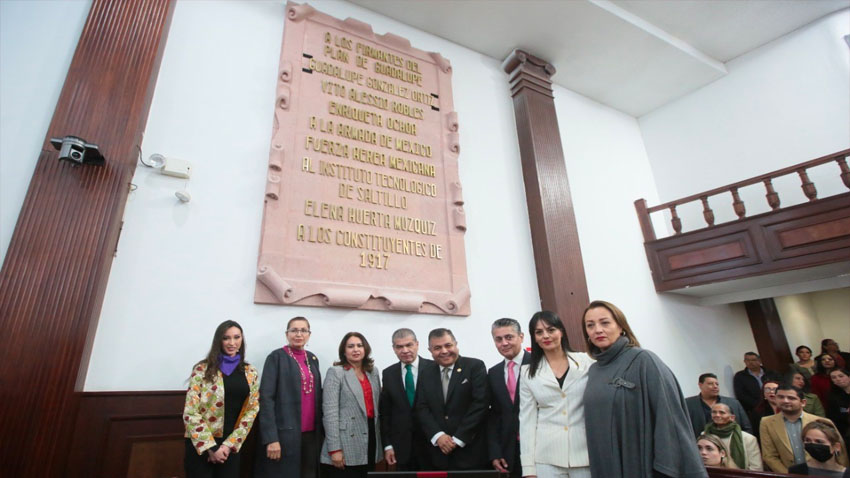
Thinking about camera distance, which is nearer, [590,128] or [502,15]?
[502,15]

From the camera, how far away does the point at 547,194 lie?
5.02m

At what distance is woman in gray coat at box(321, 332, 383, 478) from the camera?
270 centimetres

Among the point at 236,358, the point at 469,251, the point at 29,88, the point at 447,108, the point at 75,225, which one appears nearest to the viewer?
the point at 236,358

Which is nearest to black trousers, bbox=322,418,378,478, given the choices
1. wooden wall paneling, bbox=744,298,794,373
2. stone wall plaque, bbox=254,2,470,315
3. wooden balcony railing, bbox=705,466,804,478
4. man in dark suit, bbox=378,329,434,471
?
man in dark suit, bbox=378,329,434,471

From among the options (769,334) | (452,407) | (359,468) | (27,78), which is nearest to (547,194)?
(452,407)

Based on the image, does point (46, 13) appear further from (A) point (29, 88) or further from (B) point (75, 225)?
(B) point (75, 225)

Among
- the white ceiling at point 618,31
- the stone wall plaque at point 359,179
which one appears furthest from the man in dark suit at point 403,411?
the white ceiling at point 618,31

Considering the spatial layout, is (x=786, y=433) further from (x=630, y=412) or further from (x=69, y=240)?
(x=69, y=240)

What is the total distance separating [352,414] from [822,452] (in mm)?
2616

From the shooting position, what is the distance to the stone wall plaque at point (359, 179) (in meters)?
3.61

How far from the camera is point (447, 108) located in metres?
4.93

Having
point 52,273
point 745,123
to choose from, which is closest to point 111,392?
point 52,273

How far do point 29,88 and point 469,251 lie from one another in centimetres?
362

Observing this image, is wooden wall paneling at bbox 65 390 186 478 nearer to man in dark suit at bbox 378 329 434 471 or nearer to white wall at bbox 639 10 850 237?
man in dark suit at bbox 378 329 434 471
